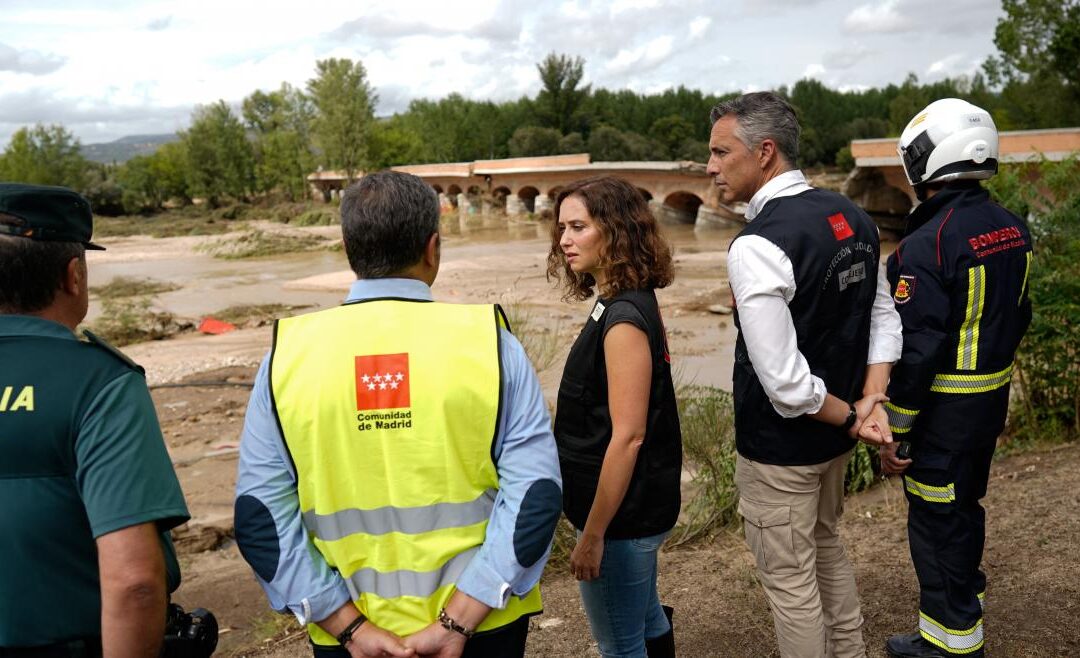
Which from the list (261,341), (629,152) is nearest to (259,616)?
(261,341)

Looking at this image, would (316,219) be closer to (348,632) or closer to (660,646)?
(660,646)

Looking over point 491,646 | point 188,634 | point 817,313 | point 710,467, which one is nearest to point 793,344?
point 817,313

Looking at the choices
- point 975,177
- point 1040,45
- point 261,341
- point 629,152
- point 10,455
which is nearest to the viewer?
point 10,455

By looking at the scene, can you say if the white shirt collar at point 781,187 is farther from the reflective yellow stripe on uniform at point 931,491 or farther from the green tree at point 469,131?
the green tree at point 469,131

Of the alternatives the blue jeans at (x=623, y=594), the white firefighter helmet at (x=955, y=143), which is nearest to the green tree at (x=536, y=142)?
the white firefighter helmet at (x=955, y=143)

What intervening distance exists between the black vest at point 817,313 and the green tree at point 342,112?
197 ft

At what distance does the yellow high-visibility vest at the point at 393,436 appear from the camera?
5.79 ft

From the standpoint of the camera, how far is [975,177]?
285cm

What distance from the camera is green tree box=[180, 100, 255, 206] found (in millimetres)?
68625

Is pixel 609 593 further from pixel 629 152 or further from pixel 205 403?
pixel 629 152

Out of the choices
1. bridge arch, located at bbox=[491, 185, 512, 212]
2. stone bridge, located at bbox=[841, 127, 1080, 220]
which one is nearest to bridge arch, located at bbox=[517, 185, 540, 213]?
bridge arch, located at bbox=[491, 185, 512, 212]

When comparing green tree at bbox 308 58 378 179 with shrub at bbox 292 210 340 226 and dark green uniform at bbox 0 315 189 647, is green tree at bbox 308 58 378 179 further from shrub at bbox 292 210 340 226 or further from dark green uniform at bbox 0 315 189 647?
dark green uniform at bbox 0 315 189 647

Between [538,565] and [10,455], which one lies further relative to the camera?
[538,565]

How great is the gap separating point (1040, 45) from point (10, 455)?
44.3 metres
